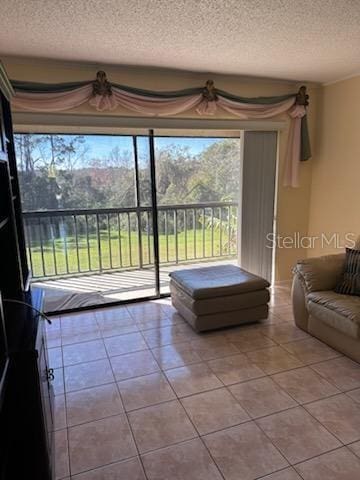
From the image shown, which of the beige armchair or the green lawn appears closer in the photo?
the beige armchair

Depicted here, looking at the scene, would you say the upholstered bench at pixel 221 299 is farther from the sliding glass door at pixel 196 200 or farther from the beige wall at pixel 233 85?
the beige wall at pixel 233 85

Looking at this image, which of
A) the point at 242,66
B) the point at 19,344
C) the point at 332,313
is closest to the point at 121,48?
the point at 242,66

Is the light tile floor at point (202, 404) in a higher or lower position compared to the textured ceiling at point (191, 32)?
lower

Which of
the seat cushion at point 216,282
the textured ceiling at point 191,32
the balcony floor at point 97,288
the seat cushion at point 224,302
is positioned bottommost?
the balcony floor at point 97,288

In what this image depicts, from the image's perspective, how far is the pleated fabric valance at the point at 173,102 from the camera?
2896 mm

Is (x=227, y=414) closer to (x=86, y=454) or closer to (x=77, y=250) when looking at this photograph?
(x=86, y=454)

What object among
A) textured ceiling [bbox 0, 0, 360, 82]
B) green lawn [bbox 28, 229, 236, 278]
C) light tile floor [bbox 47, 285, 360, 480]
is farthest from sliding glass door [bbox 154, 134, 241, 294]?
light tile floor [bbox 47, 285, 360, 480]

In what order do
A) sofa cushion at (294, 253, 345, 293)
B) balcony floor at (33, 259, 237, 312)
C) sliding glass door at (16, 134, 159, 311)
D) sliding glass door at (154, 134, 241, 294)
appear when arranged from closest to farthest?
sofa cushion at (294, 253, 345, 293) → sliding glass door at (16, 134, 159, 311) → balcony floor at (33, 259, 237, 312) → sliding glass door at (154, 134, 241, 294)

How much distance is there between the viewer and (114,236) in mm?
4340

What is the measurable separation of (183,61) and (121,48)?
2.01ft

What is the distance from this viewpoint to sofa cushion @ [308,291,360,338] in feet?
7.77

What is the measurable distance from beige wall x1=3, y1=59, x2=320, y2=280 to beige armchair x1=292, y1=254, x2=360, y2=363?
3.99 ft

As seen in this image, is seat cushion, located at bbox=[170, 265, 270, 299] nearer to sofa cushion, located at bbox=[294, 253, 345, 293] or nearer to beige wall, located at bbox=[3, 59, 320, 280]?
sofa cushion, located at bbox=[294, 253, 345, 293]

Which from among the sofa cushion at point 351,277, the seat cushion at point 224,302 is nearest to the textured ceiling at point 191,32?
the sofa cushion at point 351,277
